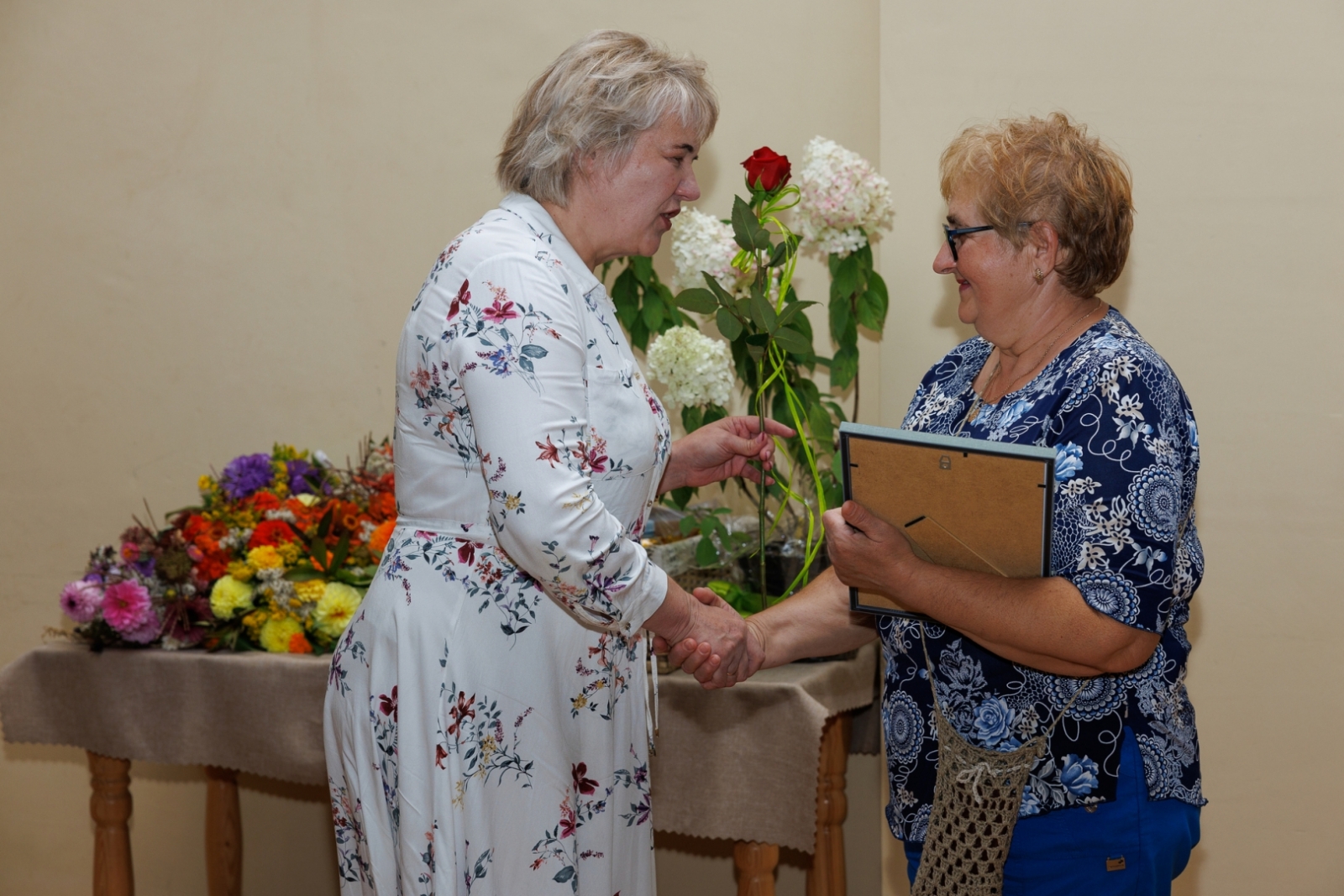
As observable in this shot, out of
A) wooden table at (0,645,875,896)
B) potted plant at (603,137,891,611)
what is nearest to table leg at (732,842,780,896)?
wooden table at (0,645,875,896)

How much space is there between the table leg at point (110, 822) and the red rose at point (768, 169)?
2.09m

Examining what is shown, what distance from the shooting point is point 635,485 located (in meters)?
1.59

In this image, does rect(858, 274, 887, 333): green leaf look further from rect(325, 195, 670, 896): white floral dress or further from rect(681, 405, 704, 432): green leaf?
rect(325, 195, 670, 896): white floral dress

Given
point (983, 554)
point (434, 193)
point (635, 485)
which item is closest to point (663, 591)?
point (635, 485)

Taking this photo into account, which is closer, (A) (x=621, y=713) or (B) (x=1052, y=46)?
(A) (x=621, y=713)

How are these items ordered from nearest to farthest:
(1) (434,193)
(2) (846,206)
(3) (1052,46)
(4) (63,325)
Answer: (2) (846,206) < (3) (1052,46) < (1) (434,193) < (4) (63,325)

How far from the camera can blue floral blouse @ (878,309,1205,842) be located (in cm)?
142

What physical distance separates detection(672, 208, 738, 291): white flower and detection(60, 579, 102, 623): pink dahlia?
1562mm

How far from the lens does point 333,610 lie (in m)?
2.53

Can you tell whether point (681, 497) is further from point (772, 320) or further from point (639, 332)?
point (772, 320)

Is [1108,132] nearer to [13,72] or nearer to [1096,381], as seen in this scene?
[1096,381]

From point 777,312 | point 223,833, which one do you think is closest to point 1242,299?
point 777,312

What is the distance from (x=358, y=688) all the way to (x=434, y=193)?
2037mm

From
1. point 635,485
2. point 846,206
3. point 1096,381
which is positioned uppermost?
point 846,206
